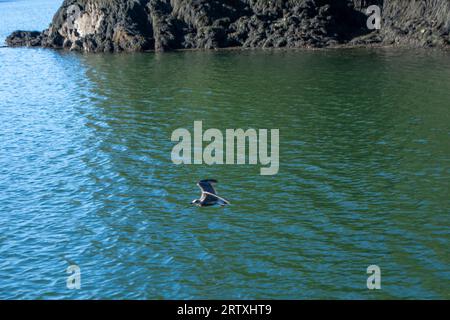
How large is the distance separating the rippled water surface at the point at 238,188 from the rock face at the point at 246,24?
1124cm

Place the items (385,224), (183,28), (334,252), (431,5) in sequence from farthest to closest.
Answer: (183,28), (431,5), (385,224), (334,252)

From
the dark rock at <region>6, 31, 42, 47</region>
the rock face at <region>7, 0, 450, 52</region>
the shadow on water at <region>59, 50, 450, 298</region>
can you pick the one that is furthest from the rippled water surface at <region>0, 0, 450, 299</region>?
the dark rock at <region>6, 31, 42, 47</region>

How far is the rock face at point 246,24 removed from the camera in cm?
9700

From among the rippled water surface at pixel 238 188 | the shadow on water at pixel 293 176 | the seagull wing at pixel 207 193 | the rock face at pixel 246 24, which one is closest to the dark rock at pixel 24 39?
the rock face at pixel 246 24

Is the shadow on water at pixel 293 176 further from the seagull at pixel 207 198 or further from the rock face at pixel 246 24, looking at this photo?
the rock face at pixel 246 24

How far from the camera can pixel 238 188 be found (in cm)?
4891

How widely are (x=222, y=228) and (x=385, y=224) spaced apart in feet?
35.8

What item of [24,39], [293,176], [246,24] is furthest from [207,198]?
[24,39]

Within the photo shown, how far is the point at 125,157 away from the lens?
57.6 metres

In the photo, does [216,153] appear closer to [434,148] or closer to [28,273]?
[434,148]

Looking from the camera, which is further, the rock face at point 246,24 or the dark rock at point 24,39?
the dark rock at point 24,39

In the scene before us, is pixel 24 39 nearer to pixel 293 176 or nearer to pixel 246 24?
pixel 246 24

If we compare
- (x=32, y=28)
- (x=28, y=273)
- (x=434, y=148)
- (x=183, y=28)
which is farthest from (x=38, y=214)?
(x=32, y=28)

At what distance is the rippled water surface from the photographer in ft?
120
